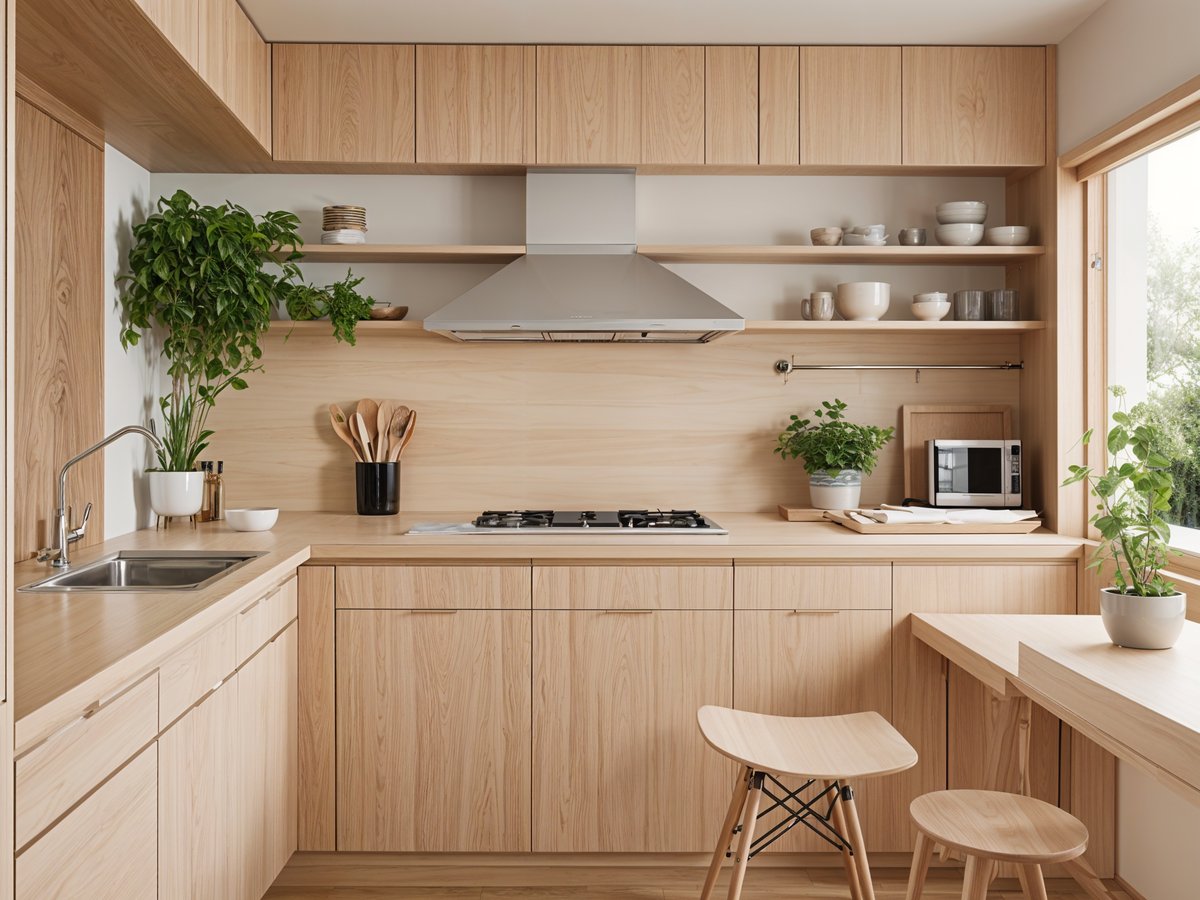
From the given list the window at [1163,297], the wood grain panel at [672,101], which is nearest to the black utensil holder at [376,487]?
the wood grain panel at [672,101]

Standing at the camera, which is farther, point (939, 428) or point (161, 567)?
point (939, 428)

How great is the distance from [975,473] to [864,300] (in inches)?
27.1

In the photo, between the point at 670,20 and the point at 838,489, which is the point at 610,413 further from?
the point at 670,20

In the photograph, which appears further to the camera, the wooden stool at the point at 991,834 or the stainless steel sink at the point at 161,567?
the stainless steel sink at the point at 161,567

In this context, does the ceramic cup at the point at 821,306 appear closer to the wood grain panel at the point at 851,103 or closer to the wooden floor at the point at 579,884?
the wood grain panel at the point at 851,103

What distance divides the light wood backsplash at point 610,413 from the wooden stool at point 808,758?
1.17 meters

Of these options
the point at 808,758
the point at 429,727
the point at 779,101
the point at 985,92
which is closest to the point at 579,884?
the point at 429,727

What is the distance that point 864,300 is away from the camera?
3.04m

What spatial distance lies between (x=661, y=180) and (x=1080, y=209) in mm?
1346

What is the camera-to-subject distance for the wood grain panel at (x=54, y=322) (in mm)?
2322

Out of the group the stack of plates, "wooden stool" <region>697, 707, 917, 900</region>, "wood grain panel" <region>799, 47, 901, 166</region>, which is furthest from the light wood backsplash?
"wooden stool" <region>697, 707, 917, 900</region>

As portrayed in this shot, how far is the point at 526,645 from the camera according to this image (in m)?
2.62

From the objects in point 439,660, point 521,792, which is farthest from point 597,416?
point 521,792

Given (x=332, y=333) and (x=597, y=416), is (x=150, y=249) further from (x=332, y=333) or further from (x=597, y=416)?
(x=597, y=416)
